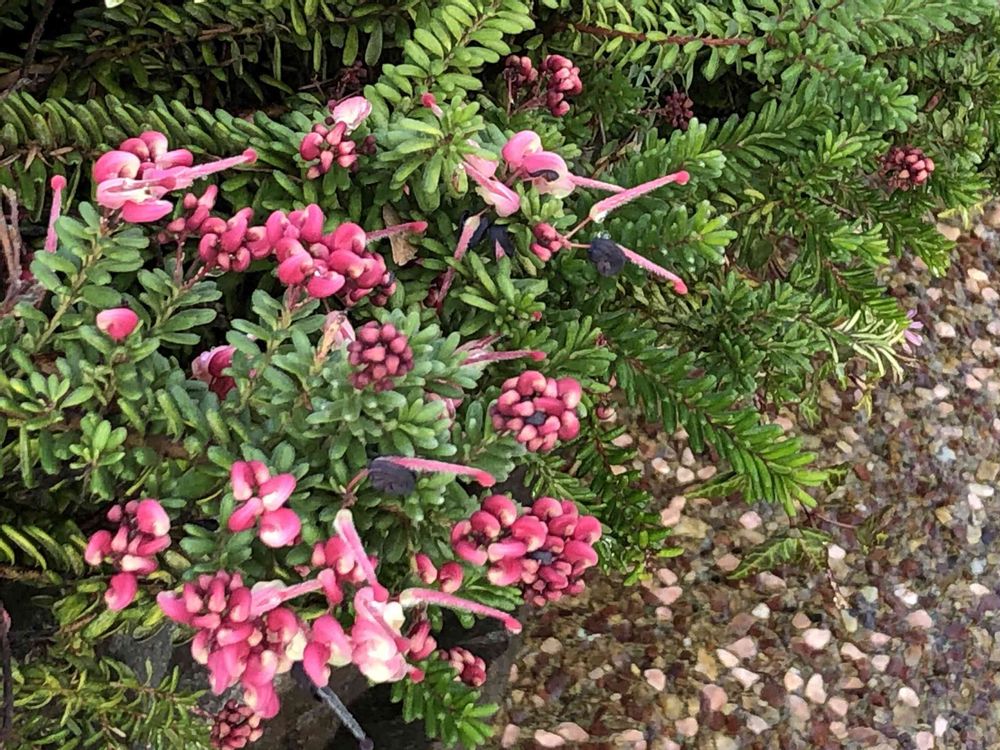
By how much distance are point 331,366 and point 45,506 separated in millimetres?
332

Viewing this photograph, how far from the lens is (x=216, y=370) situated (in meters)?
0.67

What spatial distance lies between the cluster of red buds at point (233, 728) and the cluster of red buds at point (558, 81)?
25.5 inches

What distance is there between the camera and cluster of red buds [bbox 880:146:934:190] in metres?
1.10

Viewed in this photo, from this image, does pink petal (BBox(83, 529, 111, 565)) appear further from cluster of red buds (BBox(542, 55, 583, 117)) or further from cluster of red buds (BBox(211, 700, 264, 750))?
cluster of red buds (BBox(542, 55, 583, 117))

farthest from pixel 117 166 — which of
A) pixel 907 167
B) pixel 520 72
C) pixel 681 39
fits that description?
pixel 907 167

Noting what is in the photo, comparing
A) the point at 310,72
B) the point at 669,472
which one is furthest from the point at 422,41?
the point at 669,472

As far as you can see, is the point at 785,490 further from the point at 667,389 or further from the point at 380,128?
the point at 380,128

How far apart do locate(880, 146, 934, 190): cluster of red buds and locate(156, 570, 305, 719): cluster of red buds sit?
936mm

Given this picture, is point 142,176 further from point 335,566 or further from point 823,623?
point 823,623

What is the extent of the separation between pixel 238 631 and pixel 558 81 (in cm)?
61

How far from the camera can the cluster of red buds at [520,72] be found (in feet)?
2.98

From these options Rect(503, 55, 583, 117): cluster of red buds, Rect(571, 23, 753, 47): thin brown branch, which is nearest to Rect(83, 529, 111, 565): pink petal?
Rect(503, 55, 583, 117): cluster of red buds

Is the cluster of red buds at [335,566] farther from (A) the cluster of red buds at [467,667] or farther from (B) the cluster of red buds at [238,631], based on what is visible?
(A) the cluster of red buds at [467,667]

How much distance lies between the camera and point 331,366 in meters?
0.57
